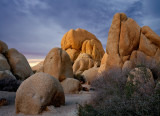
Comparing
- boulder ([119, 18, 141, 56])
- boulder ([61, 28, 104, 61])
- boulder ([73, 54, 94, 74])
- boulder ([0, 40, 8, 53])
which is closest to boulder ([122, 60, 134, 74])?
boulder ([119, 18, 141, 56])

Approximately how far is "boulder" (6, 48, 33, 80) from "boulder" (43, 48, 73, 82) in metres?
5.28

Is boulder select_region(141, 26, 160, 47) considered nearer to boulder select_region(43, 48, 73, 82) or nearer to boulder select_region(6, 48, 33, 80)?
boulder select_region(43, 48, 73, 82)

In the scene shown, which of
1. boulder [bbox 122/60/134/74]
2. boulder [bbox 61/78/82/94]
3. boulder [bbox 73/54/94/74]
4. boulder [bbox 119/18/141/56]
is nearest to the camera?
boulder [bbox 122/60/134/74]

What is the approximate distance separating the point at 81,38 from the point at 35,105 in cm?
3334

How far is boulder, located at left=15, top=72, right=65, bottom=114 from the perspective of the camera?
19.6 ft

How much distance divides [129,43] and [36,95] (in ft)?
34.1

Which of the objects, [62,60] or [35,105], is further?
[62,60]

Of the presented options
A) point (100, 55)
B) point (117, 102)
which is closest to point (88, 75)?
point (100, 55)

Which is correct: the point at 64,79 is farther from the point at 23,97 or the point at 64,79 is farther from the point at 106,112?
the point at 106,112

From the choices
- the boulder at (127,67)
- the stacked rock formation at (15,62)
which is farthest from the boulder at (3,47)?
the boulder at (127,67)

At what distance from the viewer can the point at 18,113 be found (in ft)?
20.0

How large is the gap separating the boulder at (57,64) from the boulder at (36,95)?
609cm

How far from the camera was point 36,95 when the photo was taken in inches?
240

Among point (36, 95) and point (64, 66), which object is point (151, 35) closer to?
point (64, 66)
